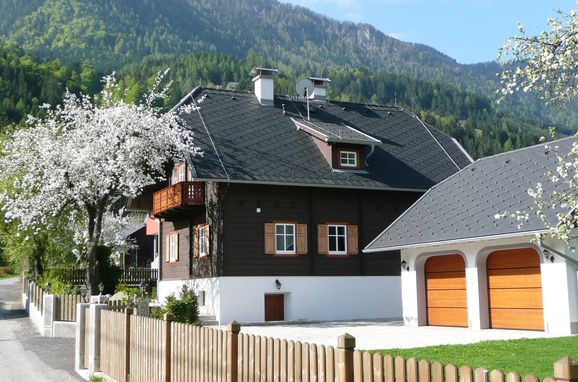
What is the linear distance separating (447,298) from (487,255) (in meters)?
2.41

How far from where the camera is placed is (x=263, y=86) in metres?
31.7

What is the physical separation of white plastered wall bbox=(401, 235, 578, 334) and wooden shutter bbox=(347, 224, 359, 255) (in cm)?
506

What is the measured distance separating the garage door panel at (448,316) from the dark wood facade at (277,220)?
19.4 feet

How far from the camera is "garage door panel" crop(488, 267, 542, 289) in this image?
1839cm

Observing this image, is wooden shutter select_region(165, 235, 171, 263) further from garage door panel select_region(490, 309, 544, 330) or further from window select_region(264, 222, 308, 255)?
garage door panel select_region(490, 309, 544, 330)

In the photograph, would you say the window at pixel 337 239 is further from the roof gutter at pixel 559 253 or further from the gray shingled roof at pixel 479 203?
the roof gutter at pixel 559 253

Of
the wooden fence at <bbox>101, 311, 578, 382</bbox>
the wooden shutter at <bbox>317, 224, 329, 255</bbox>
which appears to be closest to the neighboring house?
the wooden shutter at <bbox>317, 224, 329, 255</bbox>

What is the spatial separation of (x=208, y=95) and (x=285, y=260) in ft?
29.0

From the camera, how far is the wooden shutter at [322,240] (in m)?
27.3

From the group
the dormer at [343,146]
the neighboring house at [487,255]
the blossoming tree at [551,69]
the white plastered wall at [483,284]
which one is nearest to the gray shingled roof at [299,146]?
the dormer at [343,146]

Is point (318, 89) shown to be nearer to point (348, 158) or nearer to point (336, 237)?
point (348, 158)

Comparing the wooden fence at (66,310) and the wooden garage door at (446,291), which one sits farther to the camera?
the wooden garage door at (446,291)

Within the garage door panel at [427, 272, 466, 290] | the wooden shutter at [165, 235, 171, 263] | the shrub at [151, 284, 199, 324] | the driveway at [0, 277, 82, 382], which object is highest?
the wooden shutter at [165, 235, 171, 263]

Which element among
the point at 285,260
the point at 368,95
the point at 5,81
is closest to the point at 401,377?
the point at 285,260
